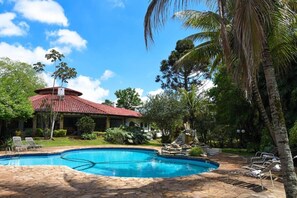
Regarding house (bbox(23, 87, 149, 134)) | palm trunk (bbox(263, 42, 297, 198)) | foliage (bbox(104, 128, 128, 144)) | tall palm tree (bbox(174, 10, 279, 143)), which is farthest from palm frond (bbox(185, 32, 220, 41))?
house (bbox(23, 87, 149, 134))

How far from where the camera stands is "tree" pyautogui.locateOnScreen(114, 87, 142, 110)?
51628 mm

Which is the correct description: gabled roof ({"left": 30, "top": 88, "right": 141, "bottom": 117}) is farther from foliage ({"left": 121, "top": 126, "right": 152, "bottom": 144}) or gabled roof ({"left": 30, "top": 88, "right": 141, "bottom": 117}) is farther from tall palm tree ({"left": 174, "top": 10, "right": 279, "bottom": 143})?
tall palm tree ({"left": 174, "top": 10, "right": 279, "bottom": 143})

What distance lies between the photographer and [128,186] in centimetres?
782

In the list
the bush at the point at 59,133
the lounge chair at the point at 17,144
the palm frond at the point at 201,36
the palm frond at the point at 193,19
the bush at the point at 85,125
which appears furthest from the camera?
the bush at the point at 85,125

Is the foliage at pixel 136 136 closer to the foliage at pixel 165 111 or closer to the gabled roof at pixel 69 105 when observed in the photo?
the foliage at pixel 165 111

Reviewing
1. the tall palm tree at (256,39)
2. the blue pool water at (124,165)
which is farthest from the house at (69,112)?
the tall palm tree at (256,39)

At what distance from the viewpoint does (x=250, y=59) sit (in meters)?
4.49

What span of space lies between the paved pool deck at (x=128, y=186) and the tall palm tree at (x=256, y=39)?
226 cm

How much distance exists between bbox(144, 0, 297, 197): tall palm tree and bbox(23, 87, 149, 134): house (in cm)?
2149

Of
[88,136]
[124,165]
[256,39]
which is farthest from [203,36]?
[88,136]

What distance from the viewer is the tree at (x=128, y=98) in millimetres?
51628

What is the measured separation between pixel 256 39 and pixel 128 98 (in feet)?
157

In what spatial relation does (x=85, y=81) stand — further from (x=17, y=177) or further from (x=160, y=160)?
(x=17, y=177)

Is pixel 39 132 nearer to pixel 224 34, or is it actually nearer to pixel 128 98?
pixel 224 34
